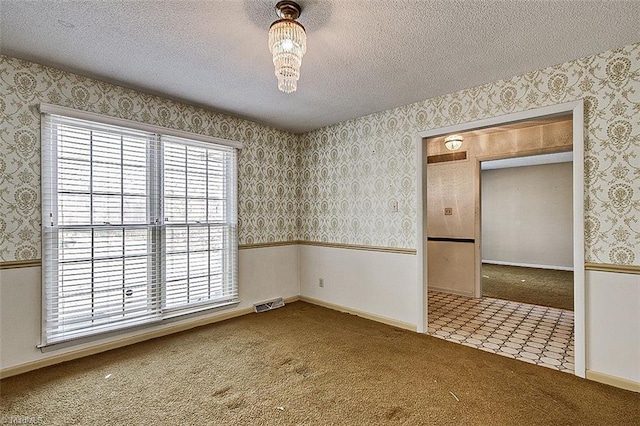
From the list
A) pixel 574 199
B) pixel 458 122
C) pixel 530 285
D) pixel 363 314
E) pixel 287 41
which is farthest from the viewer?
pixel 530 285

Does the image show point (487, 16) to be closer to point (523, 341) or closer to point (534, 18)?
point (534, 18)

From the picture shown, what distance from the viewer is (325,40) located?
2.27m

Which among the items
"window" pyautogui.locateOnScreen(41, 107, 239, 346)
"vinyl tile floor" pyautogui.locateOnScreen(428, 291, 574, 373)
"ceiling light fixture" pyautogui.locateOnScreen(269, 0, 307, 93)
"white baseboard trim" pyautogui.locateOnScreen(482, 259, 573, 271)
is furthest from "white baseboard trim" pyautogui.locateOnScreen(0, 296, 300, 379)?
"white baseboard trim" pyautogui.locateOnScreen(482, 259, 573, 271)

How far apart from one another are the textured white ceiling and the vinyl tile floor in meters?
2.59

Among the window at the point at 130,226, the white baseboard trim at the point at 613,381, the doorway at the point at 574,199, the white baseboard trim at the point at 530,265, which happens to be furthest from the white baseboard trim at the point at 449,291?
the white baseboard trim at the point at 530,265

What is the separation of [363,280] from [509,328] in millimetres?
1736

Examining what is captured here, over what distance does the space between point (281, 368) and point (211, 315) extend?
154cm

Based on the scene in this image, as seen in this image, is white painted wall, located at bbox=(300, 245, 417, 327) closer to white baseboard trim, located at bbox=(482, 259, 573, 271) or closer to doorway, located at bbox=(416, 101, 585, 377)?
doorway, located at bbox=(416, 101, 585, 377)

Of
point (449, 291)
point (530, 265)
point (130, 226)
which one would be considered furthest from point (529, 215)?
point (130, 226)

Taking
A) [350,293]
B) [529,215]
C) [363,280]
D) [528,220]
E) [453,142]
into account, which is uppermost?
[453,142]

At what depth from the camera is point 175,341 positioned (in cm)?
323

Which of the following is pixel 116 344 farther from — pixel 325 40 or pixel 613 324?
pixel 613 324

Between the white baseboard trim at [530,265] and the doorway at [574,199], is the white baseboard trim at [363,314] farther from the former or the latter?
the white baseboard trim at [530,265]

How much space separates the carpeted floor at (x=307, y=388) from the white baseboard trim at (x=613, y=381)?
0.07 metres
